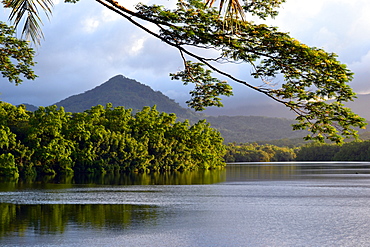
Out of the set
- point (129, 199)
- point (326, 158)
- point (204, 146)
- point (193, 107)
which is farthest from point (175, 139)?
point (326, 158)

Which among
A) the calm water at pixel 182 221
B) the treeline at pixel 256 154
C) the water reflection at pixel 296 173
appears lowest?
the water reflection at pixel 296 173

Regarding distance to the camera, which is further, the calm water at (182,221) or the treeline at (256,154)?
the treeline at (256,154)

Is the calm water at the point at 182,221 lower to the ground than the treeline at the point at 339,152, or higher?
lower

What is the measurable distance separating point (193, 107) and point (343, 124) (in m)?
3.40

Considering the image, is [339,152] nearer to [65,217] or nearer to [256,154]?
[256,154]

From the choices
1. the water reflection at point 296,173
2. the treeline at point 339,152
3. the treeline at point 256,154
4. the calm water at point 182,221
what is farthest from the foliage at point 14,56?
the treeline at point 256,154

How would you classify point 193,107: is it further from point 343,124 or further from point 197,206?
point 197,206

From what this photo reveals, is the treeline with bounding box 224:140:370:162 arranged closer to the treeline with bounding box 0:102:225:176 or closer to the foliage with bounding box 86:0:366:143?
the treeline with bounding box 0:102:225:176

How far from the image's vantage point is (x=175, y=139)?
275ft

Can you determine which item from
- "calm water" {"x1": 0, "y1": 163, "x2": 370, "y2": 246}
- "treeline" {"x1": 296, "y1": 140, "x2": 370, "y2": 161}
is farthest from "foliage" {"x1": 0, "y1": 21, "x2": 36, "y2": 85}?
"treeline" {"x1": 296, "y1": 140, "x2": 370, "y2": 161}

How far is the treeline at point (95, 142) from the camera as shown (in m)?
56.9

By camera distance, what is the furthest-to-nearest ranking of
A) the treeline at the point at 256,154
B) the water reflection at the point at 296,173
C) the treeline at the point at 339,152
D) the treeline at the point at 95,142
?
1. the treeline at the point at 256,154
2. the treeline at the point at 339,152
3. the treeline at the point at 95,142
4. the water reflection at the point at 296,173

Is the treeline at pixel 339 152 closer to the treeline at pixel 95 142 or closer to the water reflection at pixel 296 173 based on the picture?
the water reflection at pixel 296 173

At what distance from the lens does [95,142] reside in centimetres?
6762
